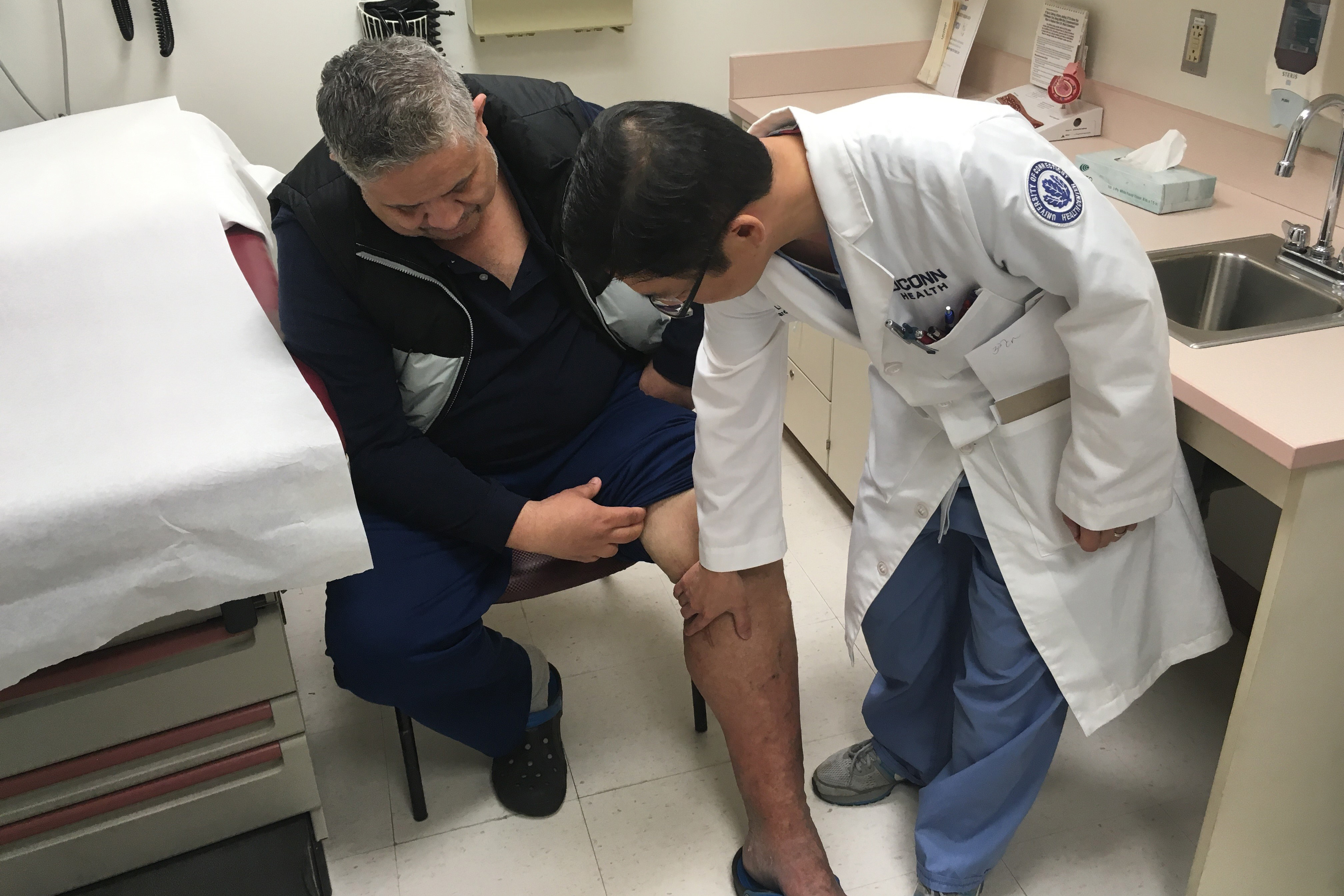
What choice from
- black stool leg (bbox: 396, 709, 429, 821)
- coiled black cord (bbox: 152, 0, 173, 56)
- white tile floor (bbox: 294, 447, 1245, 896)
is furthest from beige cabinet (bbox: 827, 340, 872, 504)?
coiled black cord (bbox: 152, 0, 173, 56)

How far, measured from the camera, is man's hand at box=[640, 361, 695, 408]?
1764 mm

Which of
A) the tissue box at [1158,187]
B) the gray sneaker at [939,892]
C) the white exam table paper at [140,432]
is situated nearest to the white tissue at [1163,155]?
the tissue box at [1158,187]

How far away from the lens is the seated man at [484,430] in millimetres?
1493

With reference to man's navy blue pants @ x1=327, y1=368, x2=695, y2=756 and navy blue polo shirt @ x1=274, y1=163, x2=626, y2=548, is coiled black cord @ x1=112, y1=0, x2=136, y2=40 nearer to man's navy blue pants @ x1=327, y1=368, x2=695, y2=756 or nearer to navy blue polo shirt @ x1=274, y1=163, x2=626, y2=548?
navy blue polo shirt @ x1=274, y1=163, x2=626, y2=548

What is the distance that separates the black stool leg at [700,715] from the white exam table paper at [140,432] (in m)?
0.67

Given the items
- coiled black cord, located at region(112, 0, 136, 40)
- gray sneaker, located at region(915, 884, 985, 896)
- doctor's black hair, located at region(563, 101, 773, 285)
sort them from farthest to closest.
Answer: coiled black cord, located at region(112, 0, 136, 40) → gray sneaker, located at region(915, 884, 985, 896) → doctor's black hair, located at region(563, 101, 773, 285)

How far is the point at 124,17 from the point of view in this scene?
2.17 meters

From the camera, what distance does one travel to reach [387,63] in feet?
4.39

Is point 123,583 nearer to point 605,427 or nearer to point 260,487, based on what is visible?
point 260,487

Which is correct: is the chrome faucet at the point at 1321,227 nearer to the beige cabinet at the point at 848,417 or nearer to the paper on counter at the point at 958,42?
the beige cabinet at the point at 848,417

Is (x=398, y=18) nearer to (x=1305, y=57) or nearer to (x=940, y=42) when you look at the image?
(x=940, y=42)

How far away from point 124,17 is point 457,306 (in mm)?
1170

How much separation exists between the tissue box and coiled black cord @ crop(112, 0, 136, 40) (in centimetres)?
180

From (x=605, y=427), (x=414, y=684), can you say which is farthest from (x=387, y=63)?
(x=414, y=684)
